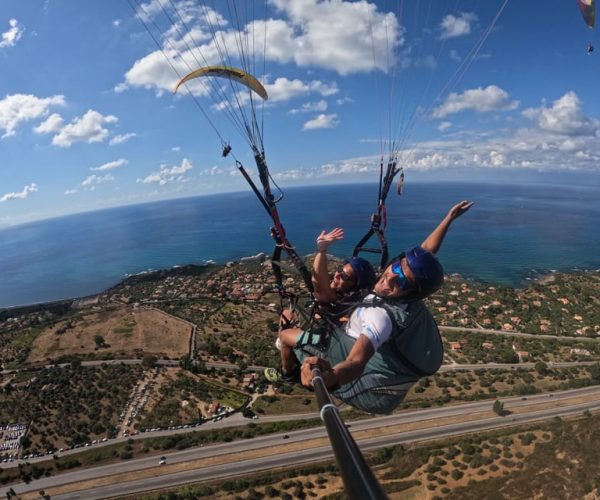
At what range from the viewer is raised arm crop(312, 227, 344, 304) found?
154 inches

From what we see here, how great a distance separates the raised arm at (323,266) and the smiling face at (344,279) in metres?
0.49

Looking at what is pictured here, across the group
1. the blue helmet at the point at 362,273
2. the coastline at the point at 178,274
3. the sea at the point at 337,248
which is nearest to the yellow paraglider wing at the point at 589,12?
the blue helmet at the point at 362,273

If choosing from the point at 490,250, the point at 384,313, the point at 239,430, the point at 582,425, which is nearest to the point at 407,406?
the point at 582,425

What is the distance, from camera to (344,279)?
4.86 meters

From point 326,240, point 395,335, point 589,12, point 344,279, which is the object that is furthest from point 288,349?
point 589,12

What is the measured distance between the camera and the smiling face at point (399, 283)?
11.0 feet

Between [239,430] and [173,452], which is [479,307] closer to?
[239,430]

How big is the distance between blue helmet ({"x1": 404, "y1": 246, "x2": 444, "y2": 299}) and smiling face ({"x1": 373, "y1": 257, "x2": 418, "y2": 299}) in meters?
0.05

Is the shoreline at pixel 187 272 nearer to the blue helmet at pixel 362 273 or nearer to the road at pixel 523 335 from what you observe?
the road at pixel 523 335

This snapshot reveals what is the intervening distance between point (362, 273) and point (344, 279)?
242 millimetres

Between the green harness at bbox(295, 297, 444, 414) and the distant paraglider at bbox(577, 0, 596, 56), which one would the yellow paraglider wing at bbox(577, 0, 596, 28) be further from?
the green harness at bbox(295, 297, 444, 414)

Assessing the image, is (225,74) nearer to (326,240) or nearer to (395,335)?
(326,240)

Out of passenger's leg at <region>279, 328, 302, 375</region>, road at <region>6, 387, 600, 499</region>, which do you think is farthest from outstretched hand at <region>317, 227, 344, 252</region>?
road at <region>6, 387, 600, 499</region>

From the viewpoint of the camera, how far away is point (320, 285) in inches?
167
